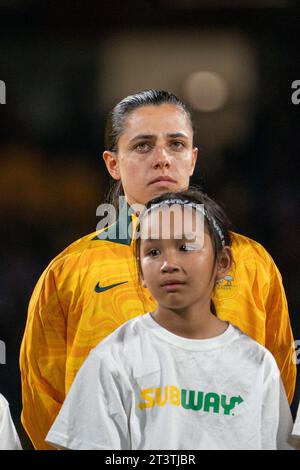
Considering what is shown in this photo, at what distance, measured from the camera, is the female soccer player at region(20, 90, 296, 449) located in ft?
5.21

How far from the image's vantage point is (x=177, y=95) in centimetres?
167

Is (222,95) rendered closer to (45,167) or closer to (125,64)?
(125,64)

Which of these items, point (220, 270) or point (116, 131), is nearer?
point (220, 270)

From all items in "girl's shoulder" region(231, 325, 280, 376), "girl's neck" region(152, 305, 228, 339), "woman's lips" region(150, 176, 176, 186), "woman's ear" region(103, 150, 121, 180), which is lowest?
"girl's shoulder" region(231, 325, 280, 376)

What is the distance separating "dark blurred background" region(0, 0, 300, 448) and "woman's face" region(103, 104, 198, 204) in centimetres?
5

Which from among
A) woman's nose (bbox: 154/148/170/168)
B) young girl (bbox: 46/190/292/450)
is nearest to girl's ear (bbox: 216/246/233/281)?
young girl (bbox: 46/190/292/450)

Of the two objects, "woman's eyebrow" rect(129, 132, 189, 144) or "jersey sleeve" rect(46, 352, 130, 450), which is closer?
"jersey sleeve" rect(46, 352, 130, 450)

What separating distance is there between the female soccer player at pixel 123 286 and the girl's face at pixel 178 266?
8cm

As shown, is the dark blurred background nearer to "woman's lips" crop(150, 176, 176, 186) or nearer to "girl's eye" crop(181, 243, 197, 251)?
"woman's lips" crop(150, 176, 176, 186)

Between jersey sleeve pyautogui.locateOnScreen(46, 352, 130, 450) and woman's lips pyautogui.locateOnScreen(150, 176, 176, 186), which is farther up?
woman's lips pyautogui.locateOnScreen(150, 176, 176, 186)

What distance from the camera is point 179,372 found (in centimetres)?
149

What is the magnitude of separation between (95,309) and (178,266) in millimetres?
236
